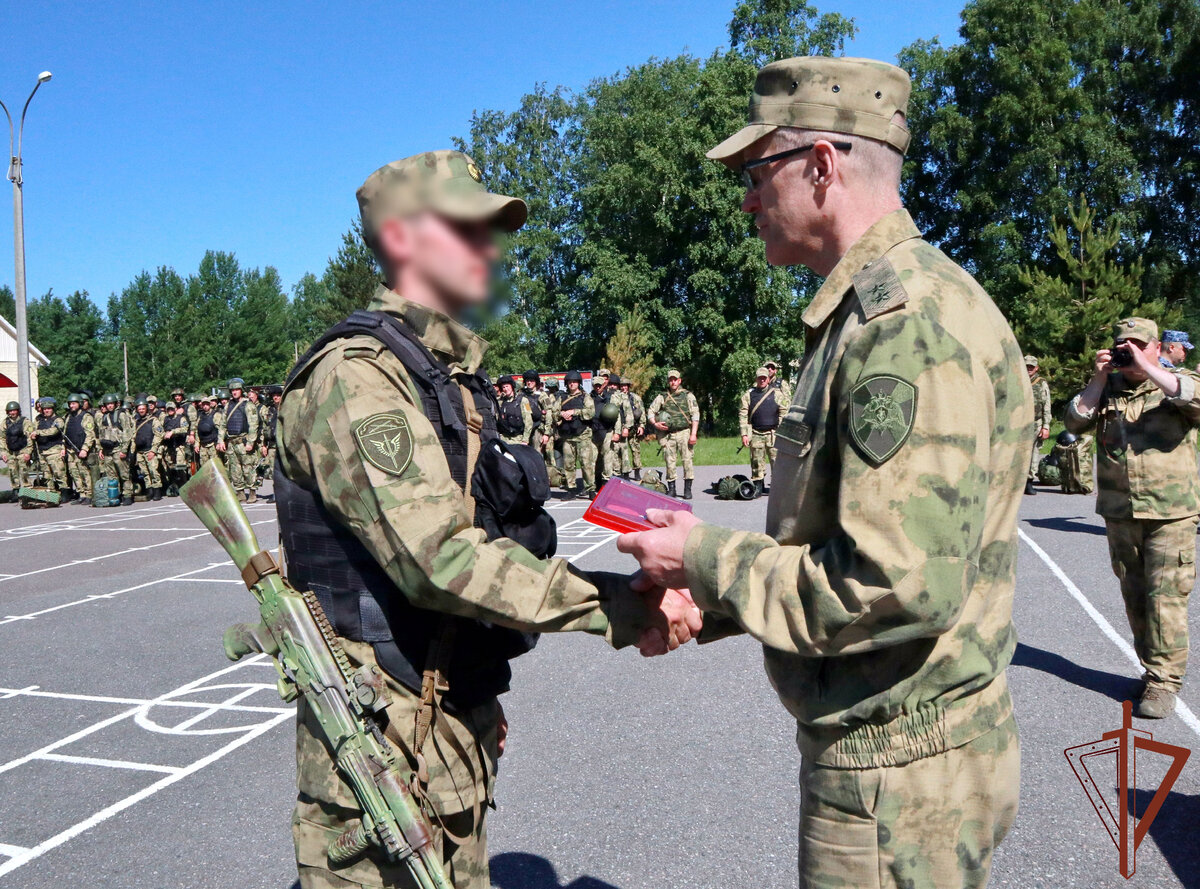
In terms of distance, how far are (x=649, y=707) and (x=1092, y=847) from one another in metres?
2.34

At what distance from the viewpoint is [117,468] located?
18578 millimetres

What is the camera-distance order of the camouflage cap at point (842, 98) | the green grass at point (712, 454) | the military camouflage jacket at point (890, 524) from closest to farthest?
the military camouflage jacket at point (890, 524)
the camouflage cap at point (842, 98)
the green grass at point (712, 454)

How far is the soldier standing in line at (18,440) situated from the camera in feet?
62.7

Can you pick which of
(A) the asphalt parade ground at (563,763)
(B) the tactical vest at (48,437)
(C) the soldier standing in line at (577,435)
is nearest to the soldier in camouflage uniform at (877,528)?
(A) the asphalt parade ground at (563,763)

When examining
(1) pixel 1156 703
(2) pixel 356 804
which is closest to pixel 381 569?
(2) pixel 356 804

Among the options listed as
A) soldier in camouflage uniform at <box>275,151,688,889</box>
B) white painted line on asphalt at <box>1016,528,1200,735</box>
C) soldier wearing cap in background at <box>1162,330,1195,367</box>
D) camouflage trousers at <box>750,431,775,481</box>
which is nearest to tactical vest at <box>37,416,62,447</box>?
camouflage trousers at <box>750,431,775,481</box>

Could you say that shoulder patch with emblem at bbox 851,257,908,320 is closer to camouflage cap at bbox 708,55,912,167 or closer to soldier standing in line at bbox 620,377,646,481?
camouflage cap at bbox 708,55,912,167

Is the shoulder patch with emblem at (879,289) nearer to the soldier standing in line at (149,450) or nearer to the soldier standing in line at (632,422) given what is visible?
the soldier standing in line at (632,422)

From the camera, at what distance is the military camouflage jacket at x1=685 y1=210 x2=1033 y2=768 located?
1.52 meters

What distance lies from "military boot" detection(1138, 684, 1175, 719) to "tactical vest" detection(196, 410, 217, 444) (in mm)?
17803

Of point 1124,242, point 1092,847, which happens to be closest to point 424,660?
point 1092,847

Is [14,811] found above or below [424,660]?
below

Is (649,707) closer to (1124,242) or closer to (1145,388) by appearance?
(1145,388)

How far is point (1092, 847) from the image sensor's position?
3600 mm
